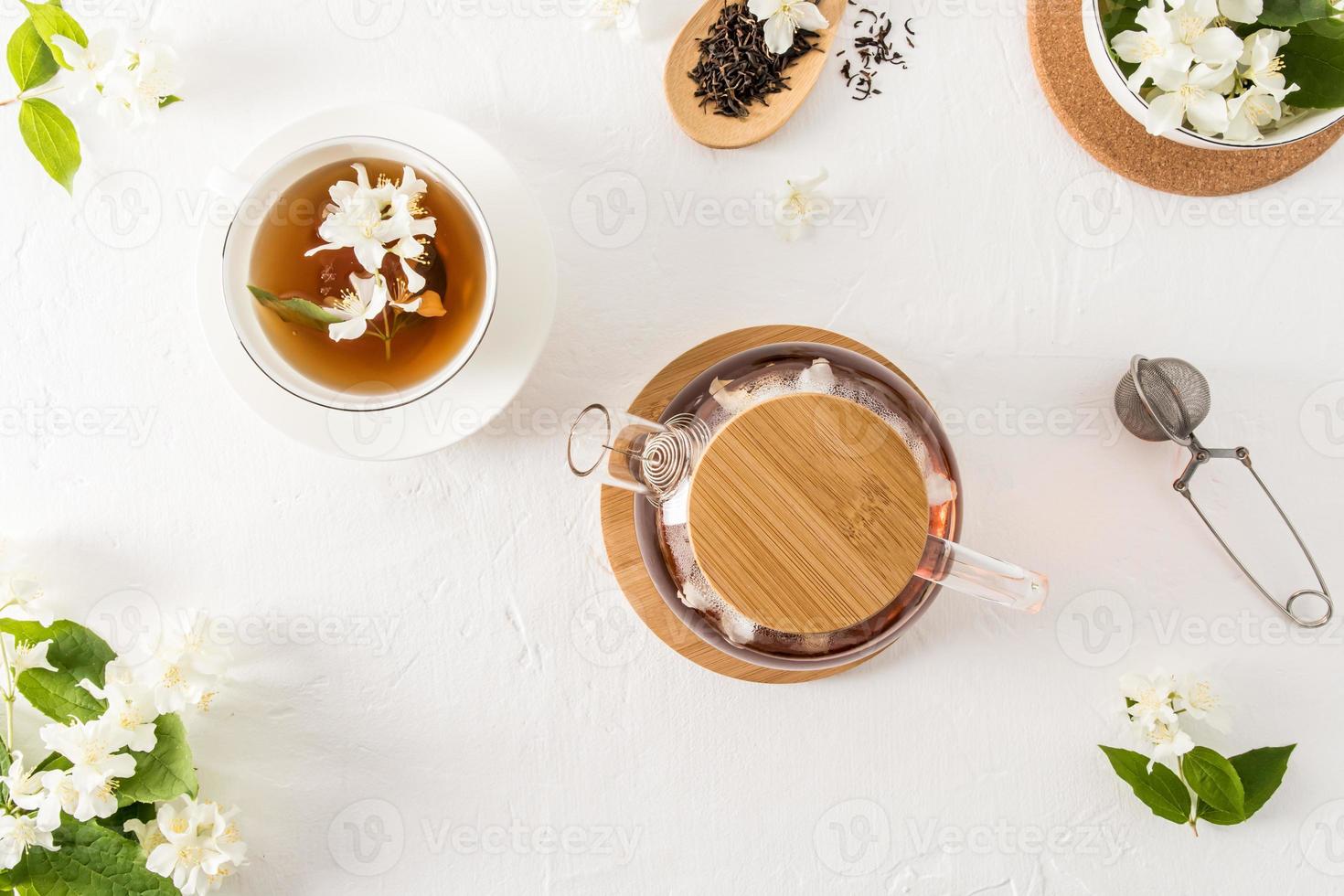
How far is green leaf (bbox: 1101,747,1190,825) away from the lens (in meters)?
0.99

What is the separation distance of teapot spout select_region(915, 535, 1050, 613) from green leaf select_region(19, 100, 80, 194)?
0.99 metres

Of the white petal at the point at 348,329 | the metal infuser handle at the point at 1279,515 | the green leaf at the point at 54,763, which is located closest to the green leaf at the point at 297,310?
the white petal at the point at 348,329

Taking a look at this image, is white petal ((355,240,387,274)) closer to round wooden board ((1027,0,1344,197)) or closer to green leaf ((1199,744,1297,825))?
round wooden board ((1027,0,1344,197))

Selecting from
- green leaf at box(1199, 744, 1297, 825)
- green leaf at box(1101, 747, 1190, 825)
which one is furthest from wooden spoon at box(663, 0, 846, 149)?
green leaf at box(1199, 744, 1297, 825)

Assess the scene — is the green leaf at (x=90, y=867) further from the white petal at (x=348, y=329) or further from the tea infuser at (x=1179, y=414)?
the tea infuser at (x=1179, y=414)

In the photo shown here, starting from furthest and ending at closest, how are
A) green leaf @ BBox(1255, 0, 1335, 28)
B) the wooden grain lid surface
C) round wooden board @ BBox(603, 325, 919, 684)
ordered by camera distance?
1. round wooden board @ BBox(603, 325, 919, 684)
2. green leaf @ BBox(1255, 0, 1335, 28)
3. the wooden grain lid surface

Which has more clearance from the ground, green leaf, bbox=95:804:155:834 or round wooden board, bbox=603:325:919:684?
green leaf, bbox=95:804:155:834

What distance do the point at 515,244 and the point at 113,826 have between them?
75 cm

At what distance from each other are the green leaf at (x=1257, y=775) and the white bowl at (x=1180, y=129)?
649mm

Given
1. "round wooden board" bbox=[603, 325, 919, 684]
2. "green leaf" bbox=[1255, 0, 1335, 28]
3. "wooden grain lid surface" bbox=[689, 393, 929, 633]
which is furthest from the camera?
"round wooden board" bbox=[603, 325, 919, 684]

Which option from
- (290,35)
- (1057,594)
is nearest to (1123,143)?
(1057,594)

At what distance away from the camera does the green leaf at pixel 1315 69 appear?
878 mm

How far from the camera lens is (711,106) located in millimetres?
1018

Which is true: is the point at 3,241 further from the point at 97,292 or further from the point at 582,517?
the point at 582,517
